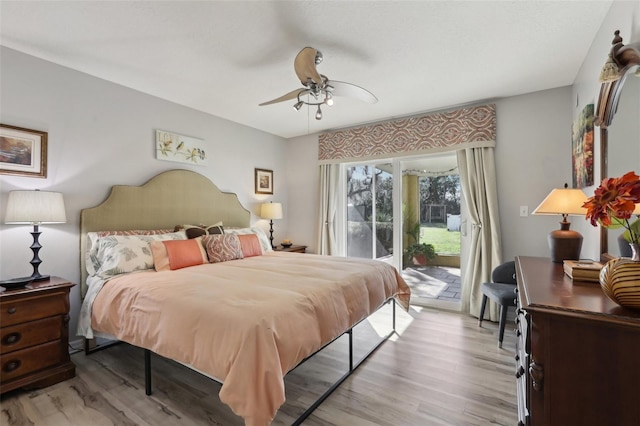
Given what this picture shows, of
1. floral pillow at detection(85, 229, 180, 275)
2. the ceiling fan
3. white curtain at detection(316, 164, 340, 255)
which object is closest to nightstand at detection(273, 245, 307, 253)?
white curtain at detection(316, 164, 340, 255)

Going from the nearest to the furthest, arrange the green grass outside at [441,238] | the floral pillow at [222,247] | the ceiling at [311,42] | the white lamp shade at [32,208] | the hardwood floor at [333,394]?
the hardwood floor at [333,394]
the ceiling at [311,42]
the white lamp shade at [32,208]
the floral pillow at [222,247]
the green grass outside at [441,238]

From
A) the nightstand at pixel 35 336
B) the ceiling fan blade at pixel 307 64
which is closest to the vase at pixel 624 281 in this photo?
the ceiling fan blade at pixel 307 64

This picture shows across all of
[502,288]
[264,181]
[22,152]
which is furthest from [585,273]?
[264,181]

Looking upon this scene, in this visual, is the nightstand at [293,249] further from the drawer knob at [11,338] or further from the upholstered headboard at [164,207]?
the drawer knob at [11,338]

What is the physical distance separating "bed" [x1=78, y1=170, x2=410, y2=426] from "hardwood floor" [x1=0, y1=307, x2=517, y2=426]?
0.15 m

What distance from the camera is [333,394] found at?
206 centimetres

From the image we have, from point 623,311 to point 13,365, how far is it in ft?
11.1

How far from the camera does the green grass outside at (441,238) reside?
390 centimetres

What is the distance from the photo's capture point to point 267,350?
1.43 m

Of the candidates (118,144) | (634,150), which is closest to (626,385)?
(634,150)

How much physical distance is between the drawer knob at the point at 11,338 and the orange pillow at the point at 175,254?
3.12 ft

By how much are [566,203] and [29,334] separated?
3932 mm

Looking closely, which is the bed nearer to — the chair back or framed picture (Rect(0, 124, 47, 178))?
framed picture (Rect(0, 124, 47, 178))

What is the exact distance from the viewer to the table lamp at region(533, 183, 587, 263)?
1.94m
